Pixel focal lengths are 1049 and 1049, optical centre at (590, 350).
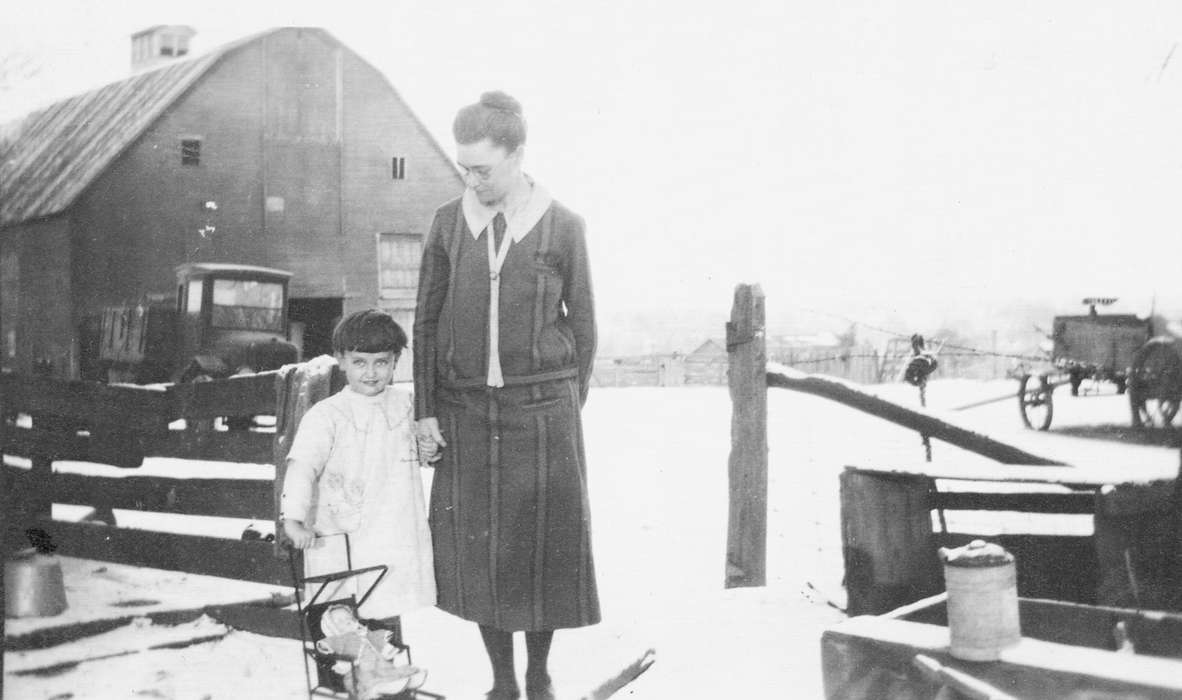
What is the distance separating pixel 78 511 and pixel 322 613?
4685 millimetres

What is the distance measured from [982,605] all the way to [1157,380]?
0.89m

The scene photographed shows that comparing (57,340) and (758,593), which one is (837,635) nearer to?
(758,593)

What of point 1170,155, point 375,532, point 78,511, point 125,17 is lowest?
point 78,511

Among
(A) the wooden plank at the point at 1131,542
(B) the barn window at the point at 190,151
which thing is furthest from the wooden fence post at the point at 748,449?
(B) the barn window at the point at 190,151

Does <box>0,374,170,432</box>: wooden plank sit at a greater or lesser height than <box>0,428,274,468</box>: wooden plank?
greater

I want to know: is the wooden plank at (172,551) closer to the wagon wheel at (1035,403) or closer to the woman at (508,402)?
the woman at (508,402)

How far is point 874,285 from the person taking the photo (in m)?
4.00

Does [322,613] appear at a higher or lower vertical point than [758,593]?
higher

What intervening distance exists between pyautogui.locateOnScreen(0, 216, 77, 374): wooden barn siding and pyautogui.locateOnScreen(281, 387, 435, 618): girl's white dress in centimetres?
677

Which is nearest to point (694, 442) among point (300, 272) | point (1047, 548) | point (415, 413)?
point (300, 272)

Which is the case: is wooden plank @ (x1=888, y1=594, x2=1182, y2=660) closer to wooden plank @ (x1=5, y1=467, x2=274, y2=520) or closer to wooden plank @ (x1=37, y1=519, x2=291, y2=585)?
wooden plank @ (x1=37, y1=519, x2=291, y2=585)

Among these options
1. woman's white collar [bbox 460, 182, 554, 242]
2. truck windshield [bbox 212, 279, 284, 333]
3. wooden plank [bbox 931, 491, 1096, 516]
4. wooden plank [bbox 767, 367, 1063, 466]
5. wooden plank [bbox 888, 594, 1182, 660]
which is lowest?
wooden plank [bbox 888, 594, 1182, 660]

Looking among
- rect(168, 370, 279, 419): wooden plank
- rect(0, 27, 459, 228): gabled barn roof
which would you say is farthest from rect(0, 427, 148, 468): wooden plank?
rect(0, 27, 459, 228): gabled barn roof

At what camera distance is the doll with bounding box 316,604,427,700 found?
8.37 ft
